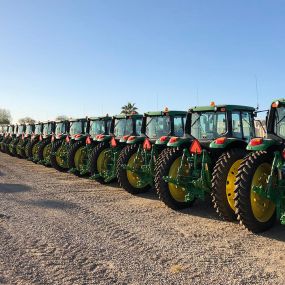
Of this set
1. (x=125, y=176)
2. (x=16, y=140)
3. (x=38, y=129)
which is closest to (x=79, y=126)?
(x=38, y=129)

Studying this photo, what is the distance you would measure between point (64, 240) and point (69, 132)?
10.4 meters

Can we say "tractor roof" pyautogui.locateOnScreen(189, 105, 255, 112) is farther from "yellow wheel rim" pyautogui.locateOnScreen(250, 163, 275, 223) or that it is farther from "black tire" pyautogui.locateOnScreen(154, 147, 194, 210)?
"yellow wheel rim" pyautogui.locateOnScreen(250, 163, 275, 223)

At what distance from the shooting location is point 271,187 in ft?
19.2

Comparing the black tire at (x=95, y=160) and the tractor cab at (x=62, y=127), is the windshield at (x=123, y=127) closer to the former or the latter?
the black tire at (x=95, y=160)

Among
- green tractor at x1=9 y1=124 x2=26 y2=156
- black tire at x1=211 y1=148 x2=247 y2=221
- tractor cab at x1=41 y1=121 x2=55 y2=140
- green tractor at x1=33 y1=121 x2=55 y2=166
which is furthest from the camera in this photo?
green tractor at x1=9 y1=124 x2=26 y2=156

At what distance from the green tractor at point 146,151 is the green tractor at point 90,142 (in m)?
2.62

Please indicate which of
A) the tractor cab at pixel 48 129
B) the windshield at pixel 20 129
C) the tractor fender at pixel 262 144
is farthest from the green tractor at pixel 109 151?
the windshield at pixel 20 129

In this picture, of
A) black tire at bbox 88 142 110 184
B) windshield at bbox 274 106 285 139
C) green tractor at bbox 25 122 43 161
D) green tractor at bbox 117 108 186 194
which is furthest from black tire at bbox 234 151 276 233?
green tractor at bbox 25 122 43 161

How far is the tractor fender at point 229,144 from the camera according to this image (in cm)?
692

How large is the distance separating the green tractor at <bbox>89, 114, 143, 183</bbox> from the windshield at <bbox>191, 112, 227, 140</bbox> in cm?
322

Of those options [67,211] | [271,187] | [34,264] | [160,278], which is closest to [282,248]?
[271,187]

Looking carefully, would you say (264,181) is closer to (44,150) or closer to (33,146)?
(44,150)

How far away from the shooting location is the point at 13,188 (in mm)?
10484

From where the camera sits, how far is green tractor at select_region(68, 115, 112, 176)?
41.8ft
